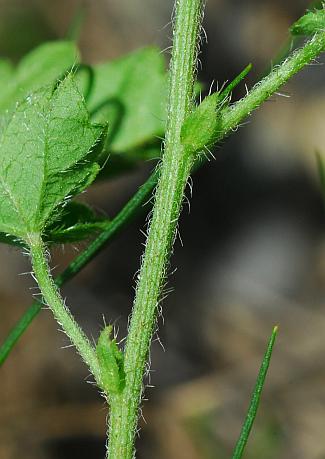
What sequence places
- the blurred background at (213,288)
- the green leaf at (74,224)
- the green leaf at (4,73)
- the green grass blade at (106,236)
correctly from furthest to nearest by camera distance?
the blurred background at (213,288) → the green leaf at (4,73) → the green grass blade at (106,236) → the green leaf at (74,224)

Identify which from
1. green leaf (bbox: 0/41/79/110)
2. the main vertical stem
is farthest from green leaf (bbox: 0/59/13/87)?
the main vertical stem

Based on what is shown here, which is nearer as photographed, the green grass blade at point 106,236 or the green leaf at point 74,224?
the green leaf at point 74,224

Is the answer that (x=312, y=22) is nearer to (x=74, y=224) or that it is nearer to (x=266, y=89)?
(x=266, y=89)

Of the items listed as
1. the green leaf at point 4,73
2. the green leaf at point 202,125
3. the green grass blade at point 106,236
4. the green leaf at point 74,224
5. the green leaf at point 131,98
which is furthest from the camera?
the green leaf at point 4,73

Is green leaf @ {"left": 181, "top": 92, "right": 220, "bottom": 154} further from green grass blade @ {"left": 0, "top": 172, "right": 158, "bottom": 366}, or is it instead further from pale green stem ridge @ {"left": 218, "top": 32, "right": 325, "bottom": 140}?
green grass blade @ {"left": 0, "top": 172, "right": 158, "bottom": 366}

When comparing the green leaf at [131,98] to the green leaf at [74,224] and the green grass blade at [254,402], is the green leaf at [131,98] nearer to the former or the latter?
the green leaf at [74,224]

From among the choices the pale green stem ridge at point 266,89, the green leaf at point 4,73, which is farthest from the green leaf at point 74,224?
the green leaf at point 4,73
